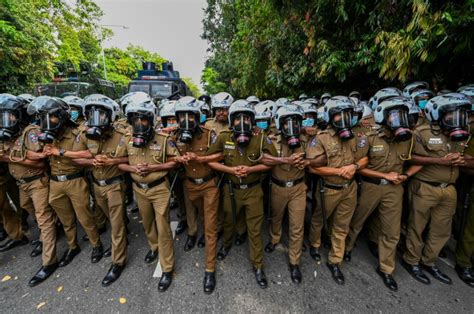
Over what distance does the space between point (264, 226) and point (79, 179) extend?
10.3 ft

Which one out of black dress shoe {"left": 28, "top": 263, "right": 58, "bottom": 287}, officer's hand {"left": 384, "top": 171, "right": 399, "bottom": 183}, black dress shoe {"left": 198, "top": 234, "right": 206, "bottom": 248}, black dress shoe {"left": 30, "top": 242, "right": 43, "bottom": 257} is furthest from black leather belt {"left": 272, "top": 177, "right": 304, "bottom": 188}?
black dress shoe {"left": 30, "top": 242, "right": 43, "bottom": 257}

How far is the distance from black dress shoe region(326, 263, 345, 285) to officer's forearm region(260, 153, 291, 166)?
1630 mm

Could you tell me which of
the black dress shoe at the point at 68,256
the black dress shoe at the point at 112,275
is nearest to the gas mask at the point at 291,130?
the black dress shoe at the point at 112,275

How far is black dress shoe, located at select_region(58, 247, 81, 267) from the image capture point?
3115 millimetres

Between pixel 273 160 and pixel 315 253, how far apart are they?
1.71 metres

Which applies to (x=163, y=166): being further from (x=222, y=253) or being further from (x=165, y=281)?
(x=222, y=253)

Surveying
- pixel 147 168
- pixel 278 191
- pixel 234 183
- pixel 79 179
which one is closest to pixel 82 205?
pixel 79 179

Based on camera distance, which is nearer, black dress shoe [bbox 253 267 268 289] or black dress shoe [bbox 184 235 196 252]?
black dress shoe [bbox 253 267 268 289]

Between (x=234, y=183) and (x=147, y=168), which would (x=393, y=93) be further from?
(x=147, y=168)

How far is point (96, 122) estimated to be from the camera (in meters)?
2.68

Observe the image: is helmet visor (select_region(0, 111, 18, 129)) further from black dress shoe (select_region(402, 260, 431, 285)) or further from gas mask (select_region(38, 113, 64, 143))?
black dress shoe (select_region(402, 260, 431, 285))

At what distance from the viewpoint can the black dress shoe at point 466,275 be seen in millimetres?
2785

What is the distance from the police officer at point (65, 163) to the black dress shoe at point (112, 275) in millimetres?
499

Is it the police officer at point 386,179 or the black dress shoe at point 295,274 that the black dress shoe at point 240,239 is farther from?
the police officer at point 386,179
